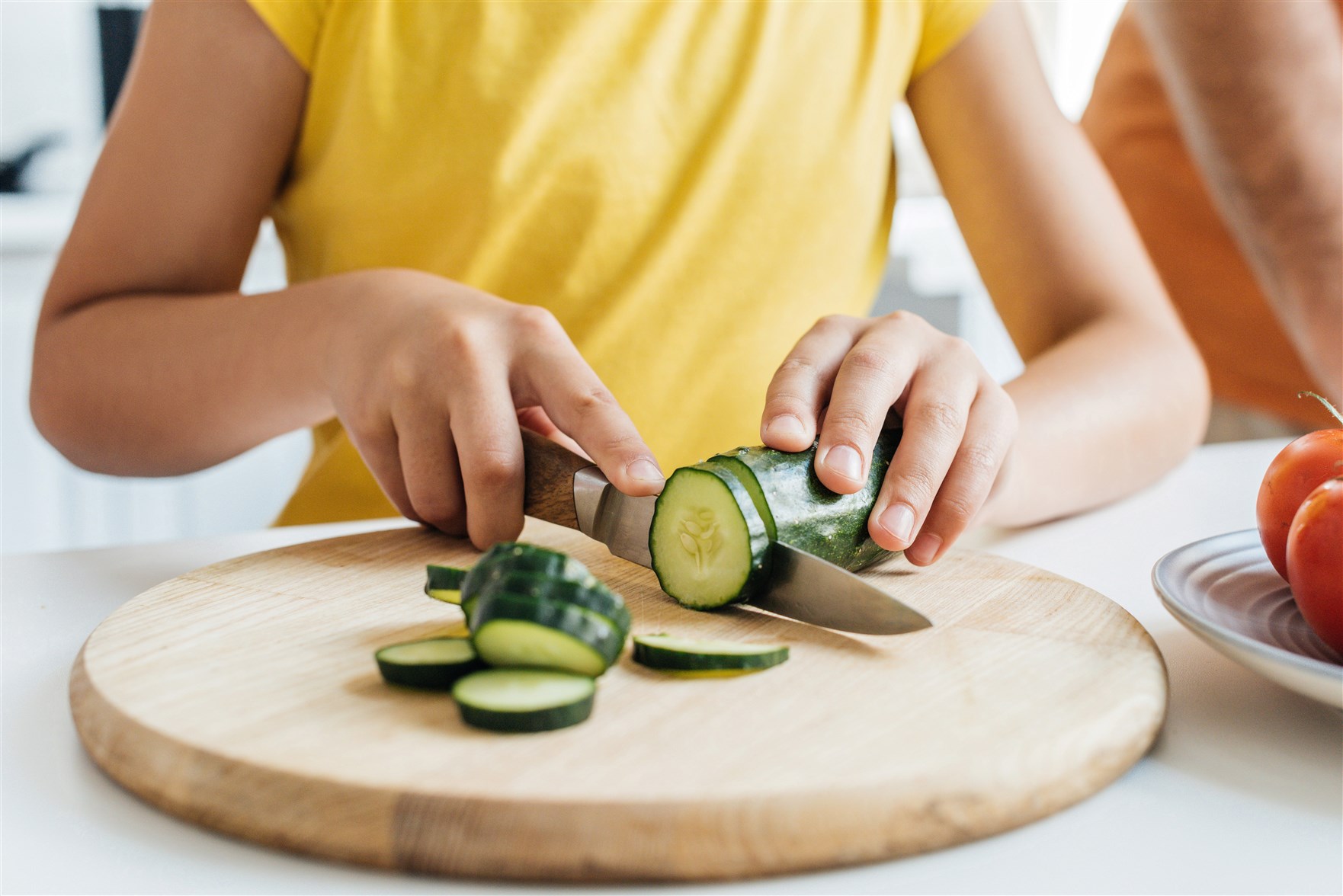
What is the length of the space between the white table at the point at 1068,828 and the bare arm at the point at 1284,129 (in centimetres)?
93

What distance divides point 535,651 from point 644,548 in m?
0.33

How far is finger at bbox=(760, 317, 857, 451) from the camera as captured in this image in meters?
1.00

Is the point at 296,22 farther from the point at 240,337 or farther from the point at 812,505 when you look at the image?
the point at 812,505

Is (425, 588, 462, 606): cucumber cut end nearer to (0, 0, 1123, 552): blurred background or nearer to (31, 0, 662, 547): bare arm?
(31, 0, 662, 547): bare arm

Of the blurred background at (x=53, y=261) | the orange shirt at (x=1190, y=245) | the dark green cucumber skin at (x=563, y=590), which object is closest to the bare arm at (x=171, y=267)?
the dark green cucumber skin at (x=563, y=590)

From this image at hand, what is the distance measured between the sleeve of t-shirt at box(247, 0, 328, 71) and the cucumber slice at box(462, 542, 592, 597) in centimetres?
95

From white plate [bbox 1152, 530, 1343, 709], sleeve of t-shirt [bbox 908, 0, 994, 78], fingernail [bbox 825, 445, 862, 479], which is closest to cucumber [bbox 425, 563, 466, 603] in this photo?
fingernail [bbox 825, 445, 862, 479]

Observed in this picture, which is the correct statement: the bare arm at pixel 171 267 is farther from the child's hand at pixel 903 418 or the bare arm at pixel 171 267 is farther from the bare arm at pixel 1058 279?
the bare arm at pixel 1058 279

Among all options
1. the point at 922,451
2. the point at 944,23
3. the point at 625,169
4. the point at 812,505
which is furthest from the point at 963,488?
the point at 944,23

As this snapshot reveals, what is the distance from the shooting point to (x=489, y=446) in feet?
3.48

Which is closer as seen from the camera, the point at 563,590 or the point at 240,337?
the point at 563,590

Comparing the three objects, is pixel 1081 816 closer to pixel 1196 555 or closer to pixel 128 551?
pixel 1196 555

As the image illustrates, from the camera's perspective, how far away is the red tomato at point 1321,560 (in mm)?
754

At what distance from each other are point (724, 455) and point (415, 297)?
39cm
